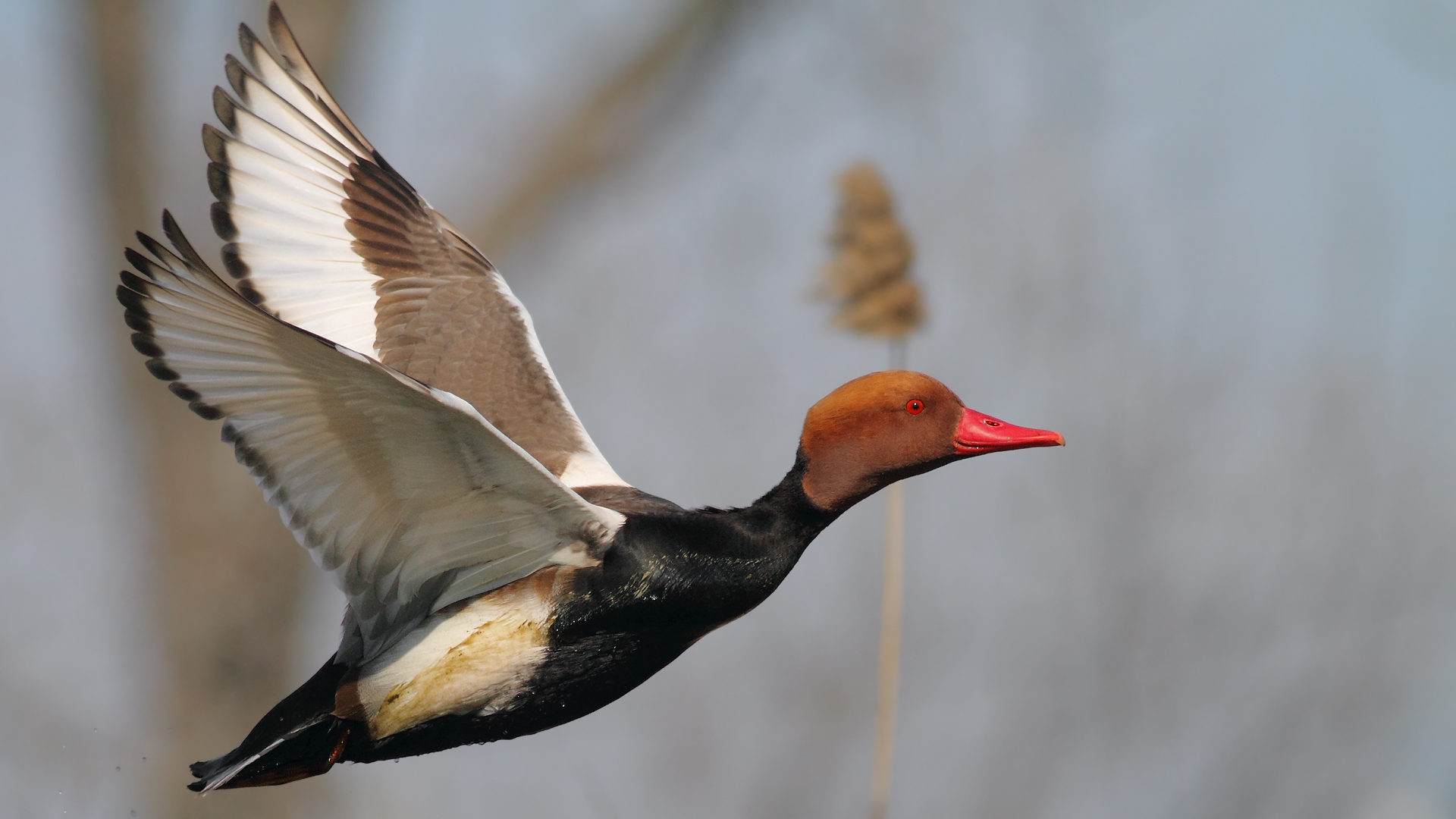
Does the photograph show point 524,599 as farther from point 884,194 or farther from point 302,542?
point 884,194

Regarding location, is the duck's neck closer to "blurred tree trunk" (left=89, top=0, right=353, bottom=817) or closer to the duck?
the duck

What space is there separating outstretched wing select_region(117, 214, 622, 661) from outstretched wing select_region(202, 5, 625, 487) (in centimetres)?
64

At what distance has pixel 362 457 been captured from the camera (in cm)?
265

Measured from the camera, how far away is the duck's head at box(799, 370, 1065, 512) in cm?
302

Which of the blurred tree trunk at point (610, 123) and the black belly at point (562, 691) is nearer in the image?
the black belly at point (562, 691)

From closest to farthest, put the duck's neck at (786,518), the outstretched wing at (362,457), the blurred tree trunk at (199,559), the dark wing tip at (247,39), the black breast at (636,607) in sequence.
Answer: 1. the outstretched wing at (362,457)
2. the black breast at (636,607)
3. the duck's neck at (786,518)
4. the dark wing tip at (247,39)
5. the blurred tree trunk at (199,559)

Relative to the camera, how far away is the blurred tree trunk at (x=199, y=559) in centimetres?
700

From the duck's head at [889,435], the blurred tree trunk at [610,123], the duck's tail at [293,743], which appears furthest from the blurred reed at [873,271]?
the blurred tree trunk at [610,123]

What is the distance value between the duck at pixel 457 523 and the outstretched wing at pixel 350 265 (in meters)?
0.14

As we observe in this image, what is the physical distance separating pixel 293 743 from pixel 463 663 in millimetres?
453

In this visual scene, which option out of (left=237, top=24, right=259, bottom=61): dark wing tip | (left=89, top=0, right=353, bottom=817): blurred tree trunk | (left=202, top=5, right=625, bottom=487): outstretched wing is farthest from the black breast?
(left=89, top=0, right=353, bottom=817): blurred tree trunk

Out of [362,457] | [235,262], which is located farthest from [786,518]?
[235,262]

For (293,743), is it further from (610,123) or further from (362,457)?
(610,123)

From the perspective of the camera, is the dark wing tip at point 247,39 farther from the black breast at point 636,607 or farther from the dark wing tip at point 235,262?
the black breast at point 636,607
